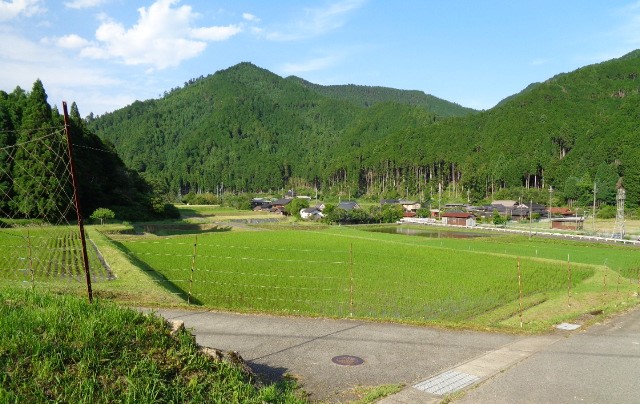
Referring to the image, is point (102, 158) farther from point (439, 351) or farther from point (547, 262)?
point (439, 351)

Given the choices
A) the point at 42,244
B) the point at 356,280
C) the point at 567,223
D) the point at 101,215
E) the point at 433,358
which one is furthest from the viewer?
the point at 567,223

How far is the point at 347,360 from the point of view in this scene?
6.38 meters

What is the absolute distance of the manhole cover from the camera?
625 cm

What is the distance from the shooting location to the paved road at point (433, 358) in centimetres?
542

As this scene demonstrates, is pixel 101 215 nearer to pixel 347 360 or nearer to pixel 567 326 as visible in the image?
pixel 347 360

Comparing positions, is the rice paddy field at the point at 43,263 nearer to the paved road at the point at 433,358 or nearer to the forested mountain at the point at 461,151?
the paved road at the point at 433,358

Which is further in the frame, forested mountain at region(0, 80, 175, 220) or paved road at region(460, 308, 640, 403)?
forested mountain at region(0, 80, 175, 220)

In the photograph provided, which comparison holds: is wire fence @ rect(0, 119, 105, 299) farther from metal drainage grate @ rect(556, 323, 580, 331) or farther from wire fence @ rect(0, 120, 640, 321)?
metal drainage grate @ rect(556, 323, 580, 331)

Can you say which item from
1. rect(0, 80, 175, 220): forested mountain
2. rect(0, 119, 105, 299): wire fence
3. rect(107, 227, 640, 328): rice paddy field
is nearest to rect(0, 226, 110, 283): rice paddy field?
rect(0, 119, 105, 299): wire fence

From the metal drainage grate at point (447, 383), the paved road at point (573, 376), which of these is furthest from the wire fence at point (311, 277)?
the metal drainage grate at point (447, 383)

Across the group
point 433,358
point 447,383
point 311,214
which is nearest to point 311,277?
point 433,358

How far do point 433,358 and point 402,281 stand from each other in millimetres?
13053

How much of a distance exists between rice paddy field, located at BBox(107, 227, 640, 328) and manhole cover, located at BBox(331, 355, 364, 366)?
242 centimetres

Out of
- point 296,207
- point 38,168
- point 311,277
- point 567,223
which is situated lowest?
point 567,223
